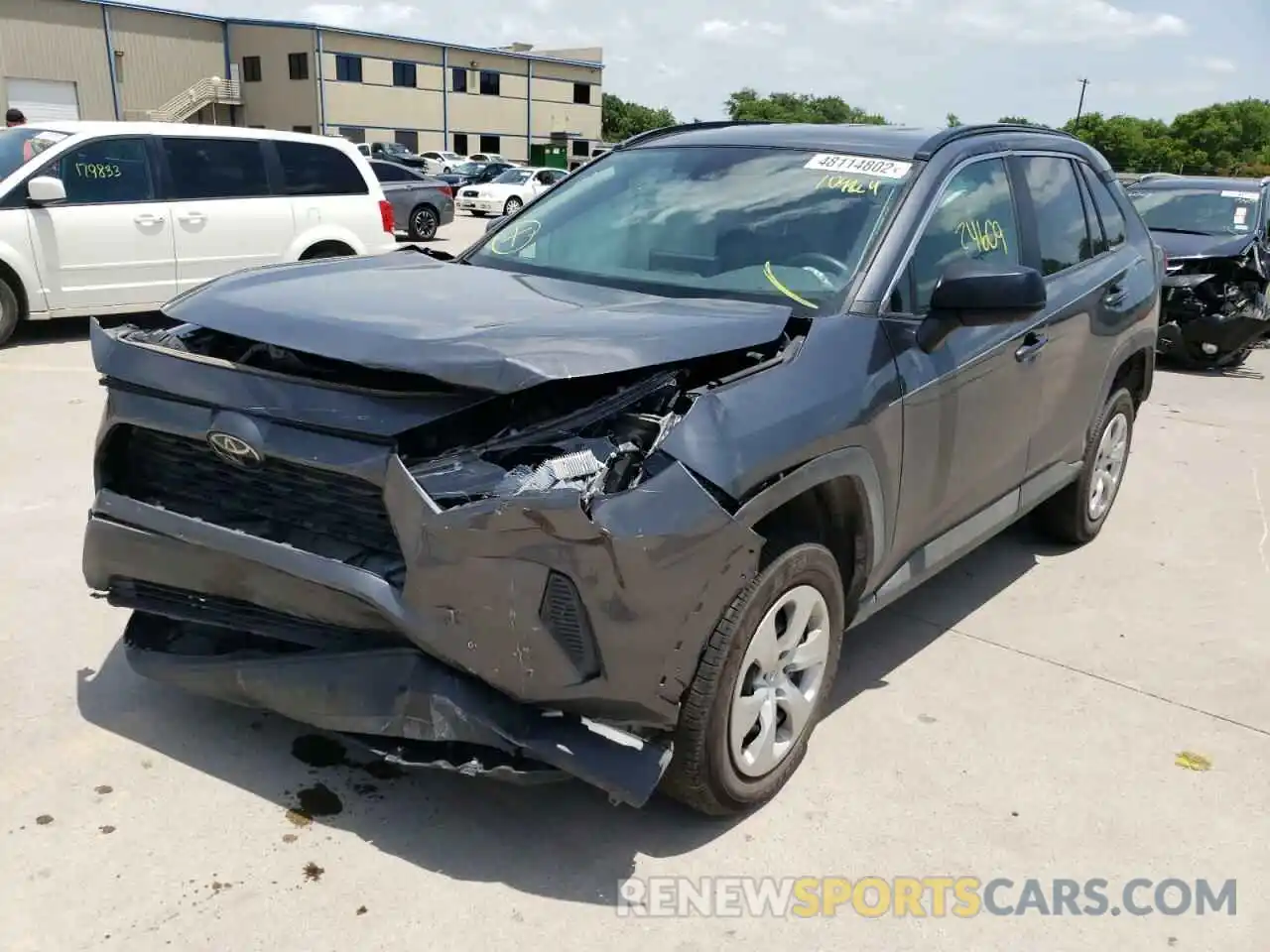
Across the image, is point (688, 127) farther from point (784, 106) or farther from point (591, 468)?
point (784, 106)

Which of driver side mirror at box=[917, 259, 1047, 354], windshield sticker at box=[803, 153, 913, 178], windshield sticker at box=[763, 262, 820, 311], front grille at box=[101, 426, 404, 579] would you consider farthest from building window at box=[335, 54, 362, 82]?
driver side mirror at box=[917, 259, 1047, 354]

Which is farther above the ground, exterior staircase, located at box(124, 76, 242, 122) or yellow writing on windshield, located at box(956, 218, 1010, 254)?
yellow writing on windshield, located at box(956, 218, 1010, 254)

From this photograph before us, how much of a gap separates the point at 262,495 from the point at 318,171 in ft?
26.2

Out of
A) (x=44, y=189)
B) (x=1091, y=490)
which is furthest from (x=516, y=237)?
(x=44, y=189)

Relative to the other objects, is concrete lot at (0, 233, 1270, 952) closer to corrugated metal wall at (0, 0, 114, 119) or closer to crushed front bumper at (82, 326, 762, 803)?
crushed front bumper at (82, 326, 762, 803)

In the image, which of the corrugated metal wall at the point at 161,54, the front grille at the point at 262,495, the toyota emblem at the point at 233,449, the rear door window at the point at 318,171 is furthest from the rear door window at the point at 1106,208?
the corrugated metal wall at the point at 161,54

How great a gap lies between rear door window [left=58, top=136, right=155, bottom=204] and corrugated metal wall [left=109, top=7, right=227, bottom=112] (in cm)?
5114

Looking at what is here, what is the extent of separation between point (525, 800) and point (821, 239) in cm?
198

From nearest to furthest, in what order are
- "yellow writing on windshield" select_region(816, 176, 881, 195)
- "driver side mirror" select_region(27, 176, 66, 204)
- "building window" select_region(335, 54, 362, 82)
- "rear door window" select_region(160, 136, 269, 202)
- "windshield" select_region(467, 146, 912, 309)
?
"windshield" select_region(467, 146, 912, 309), "yellow writing on windshield" select_region(816, 176, 881, 195), "driver side mirror" select_region(27, 176, 66, 204), "rear door window" select_region(160, 136, 269, 202), "building window" select_region(335, 54, 362, 82)

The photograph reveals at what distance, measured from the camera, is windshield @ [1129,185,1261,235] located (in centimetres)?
1088

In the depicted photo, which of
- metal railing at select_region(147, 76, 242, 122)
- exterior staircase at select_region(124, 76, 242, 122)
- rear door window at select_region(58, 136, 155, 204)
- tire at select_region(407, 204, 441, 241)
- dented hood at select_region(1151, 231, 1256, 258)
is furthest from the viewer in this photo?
metal railing at select_region(147, 76, 242, 122)

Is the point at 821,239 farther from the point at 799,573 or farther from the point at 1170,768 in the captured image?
the point at 1170,768

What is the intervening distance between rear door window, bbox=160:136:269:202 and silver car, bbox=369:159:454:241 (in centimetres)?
852

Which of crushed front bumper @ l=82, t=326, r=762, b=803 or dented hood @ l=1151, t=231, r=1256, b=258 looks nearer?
crushed front bumper @ l=82, t=326, r=762, b=803
